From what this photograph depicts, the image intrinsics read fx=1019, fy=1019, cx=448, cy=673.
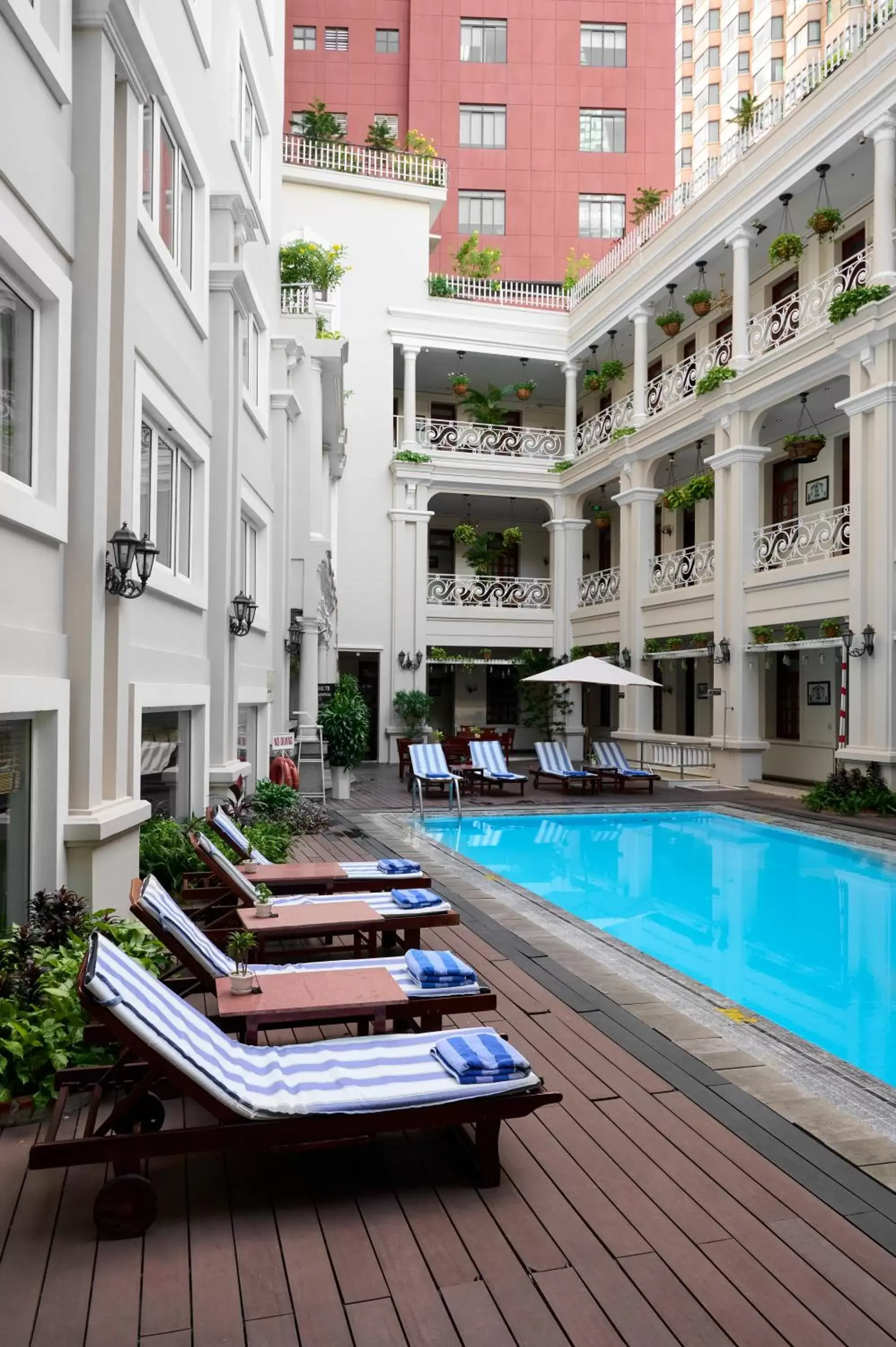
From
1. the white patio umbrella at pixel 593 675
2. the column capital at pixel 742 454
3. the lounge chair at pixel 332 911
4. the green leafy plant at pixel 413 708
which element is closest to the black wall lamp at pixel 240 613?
the lounge chair at pixel 332 911

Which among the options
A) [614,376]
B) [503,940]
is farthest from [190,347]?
[614,376]

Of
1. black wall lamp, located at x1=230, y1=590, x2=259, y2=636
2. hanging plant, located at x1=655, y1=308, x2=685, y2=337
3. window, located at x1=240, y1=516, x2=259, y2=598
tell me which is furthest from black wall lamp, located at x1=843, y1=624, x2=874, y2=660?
black wall lamp, located at x1=230, y1=590, x2=259, y2=636

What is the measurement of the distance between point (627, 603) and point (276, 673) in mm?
11466

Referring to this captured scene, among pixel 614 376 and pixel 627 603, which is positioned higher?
pixel 614 376

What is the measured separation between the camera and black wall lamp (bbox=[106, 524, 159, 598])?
5.91m

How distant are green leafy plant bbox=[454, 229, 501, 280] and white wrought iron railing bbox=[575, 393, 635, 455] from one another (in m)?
5.01

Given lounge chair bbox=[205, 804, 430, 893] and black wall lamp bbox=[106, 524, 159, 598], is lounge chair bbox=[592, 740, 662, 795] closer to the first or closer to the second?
lounge chair bbox=[205, 804, 430, 893]


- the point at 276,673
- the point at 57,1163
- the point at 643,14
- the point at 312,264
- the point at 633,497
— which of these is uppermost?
the point at 643,14

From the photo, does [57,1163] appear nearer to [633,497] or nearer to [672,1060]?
[672,1060]

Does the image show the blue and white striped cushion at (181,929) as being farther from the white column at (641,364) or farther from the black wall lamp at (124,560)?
the white column at (641,364)

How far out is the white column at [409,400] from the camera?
2580 centimetres

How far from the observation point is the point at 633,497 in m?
24.0

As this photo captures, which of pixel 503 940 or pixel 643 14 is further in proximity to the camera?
pixel 643 14

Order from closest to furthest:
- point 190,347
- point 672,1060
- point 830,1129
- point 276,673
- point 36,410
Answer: point 830,1129 < point 672,1060 < point 36,410 < point 190,347 < point 276,673
